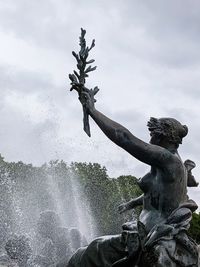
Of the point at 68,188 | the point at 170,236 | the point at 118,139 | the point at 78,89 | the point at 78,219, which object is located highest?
the point at 68,188

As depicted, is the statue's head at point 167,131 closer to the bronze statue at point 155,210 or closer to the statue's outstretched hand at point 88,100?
the bronze statue at point 155,210

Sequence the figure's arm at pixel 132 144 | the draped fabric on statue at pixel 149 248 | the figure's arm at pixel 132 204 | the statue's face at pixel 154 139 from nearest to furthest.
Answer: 1. the draped fabric on statue at pixel 149 248
2. the figure's arm at pixel 132 144
3. the statue's face at pixel 154 139
4. the figure's arm at pixel 132 204

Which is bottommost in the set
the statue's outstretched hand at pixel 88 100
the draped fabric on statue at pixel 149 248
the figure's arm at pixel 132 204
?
the draped fabric on statue at pixel 149 248

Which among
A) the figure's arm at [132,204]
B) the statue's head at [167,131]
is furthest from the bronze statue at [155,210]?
the figure's arm at [132,204]

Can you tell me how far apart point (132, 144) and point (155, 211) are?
681mm

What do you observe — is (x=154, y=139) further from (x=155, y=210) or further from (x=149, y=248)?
(x=149, y=248)

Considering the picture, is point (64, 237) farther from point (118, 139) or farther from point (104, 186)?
point (104, 186)

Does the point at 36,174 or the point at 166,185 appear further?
the point at 36,174

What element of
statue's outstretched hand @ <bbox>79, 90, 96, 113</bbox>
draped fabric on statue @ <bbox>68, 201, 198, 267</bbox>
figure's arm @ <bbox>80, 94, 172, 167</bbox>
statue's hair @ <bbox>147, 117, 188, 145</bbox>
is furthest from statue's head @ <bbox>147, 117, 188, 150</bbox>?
draped fabric on statue @ <bbox>68, 201, 198, 267</bbox>

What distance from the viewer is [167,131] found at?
6.39 m

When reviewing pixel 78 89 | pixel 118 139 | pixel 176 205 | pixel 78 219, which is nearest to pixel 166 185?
pixel 176 205

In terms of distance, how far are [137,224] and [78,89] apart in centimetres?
143

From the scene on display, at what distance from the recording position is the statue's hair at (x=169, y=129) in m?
6.38

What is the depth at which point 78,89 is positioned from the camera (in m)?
6.42
